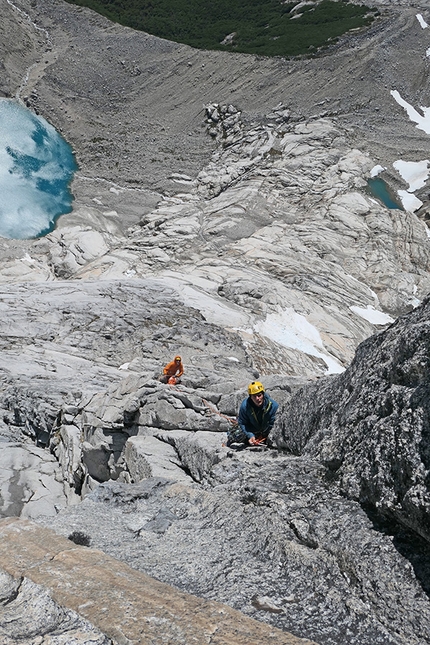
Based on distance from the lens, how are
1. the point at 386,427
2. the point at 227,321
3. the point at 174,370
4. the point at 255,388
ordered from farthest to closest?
the point at 227,321, the point at 174,370, the point at 255,388, the point at 386,427

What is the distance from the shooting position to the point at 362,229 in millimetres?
37688

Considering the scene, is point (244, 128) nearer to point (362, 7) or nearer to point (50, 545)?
point (362, 7)

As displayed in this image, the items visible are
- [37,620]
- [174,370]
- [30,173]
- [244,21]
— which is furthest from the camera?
[244,21]

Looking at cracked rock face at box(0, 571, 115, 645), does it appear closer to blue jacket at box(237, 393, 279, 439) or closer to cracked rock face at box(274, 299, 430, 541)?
cracked rock face at box(274, 299, 430, 541)

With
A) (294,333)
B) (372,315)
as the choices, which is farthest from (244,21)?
(294,333)

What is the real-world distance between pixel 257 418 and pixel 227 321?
16830mm

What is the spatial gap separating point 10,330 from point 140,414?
11.7m

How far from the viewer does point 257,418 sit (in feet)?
32.0

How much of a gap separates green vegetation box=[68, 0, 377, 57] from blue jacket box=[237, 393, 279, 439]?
183ft

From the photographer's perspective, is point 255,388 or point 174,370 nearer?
point 255,388

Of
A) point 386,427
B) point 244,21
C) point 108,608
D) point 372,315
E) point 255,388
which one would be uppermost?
point 244,21

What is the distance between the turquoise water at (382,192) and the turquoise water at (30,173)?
25.4 m

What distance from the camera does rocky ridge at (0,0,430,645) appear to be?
5242 millimetres

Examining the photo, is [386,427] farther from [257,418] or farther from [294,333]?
[294,333]
